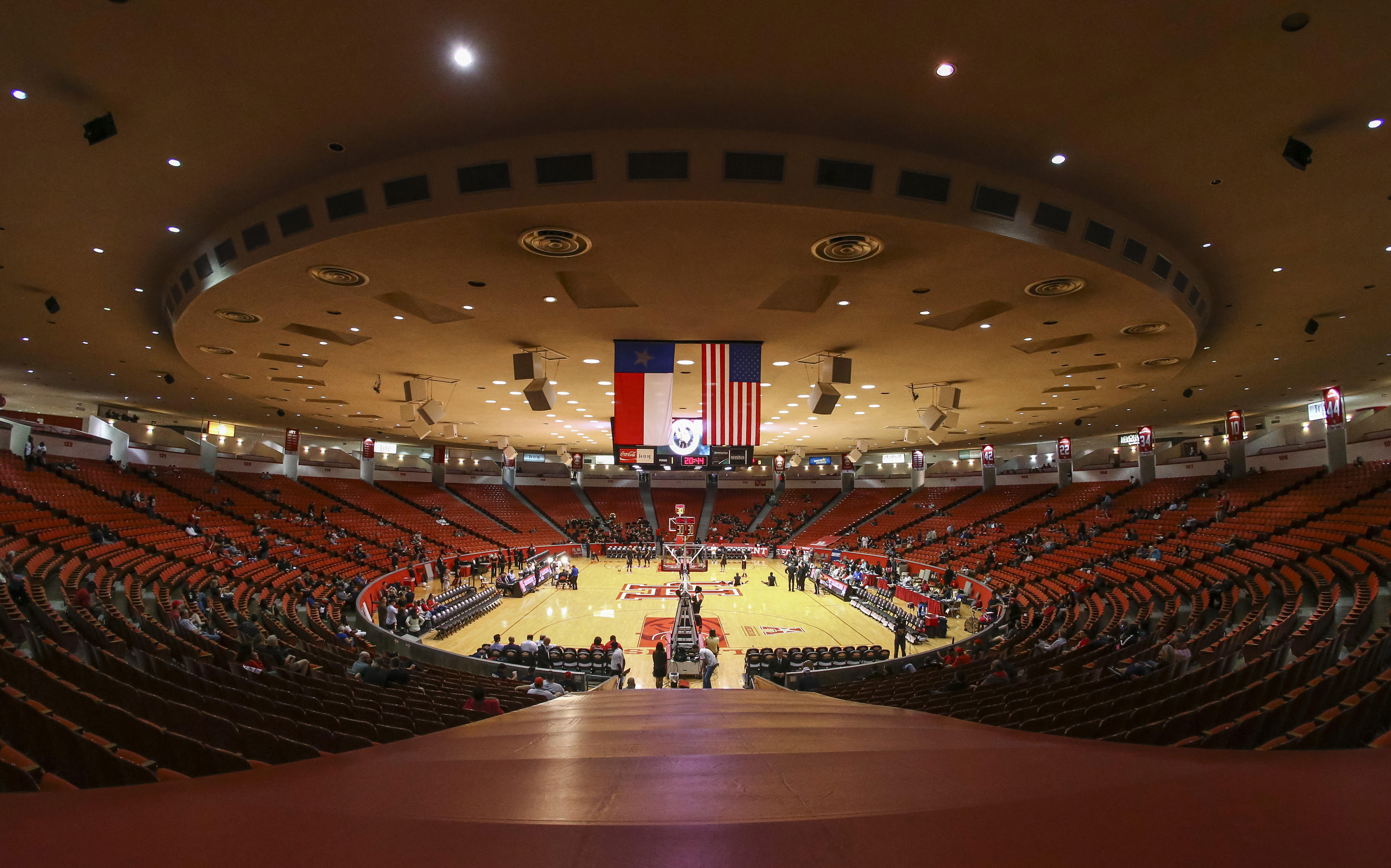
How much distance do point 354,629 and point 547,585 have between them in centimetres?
1241

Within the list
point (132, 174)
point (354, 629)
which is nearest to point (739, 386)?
point (132, 174)

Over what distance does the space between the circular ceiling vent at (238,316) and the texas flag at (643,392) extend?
562 centimetres

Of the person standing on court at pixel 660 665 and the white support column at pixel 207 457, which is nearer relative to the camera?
the person standing on court at pixel 660 665

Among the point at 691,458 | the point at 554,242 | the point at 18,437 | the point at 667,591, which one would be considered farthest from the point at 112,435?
the point at 554,242

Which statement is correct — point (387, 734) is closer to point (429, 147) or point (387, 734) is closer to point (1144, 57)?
point (429, 147)

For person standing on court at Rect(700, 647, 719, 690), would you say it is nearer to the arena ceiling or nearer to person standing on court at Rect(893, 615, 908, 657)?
person standing on court at Rect(893, 615, 908, 657)

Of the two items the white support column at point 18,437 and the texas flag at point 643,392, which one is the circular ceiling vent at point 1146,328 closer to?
the texas flag at point 643,392

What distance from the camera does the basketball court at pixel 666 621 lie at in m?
17.1

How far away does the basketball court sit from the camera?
56.2ft

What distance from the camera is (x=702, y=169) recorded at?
5633mm

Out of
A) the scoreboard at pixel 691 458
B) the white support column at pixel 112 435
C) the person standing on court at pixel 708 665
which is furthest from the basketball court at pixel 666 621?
the white support column at pixel 112 435

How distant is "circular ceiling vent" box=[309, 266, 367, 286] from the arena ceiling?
132 millimetres

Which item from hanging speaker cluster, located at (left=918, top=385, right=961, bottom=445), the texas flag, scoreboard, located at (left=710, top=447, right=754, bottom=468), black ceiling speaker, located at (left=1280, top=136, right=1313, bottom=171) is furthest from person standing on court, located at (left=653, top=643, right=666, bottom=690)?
black ceiling speaker, located at (left=1280, top=136, right=1313, bottom=171)

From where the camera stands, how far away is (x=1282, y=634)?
29.7 feet
